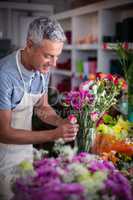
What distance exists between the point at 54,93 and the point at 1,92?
2306mm

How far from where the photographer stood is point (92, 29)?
209 inches

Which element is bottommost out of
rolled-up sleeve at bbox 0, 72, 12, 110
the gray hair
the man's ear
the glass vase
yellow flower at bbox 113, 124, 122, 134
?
yellow flower at bbox 113, 124, 122, 134

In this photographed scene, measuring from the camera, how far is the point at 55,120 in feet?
6.51

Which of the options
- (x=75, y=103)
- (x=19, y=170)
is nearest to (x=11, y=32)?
(x=75, y=103)

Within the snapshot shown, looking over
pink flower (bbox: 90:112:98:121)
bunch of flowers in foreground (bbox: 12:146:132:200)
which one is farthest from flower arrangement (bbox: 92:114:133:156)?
bunch of flowers in foreground (bbox: 12:146:132:200)

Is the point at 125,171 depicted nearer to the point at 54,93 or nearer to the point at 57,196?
the point at 57,196

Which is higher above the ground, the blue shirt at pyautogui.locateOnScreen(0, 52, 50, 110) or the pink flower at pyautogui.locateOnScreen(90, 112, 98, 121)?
the blue shirt at pyautogui.locateOnScreen(0, 52, 50, 110)

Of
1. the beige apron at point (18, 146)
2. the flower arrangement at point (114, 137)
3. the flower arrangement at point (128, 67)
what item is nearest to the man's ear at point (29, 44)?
the beige apron at point (18, 146)

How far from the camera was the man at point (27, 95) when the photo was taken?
168 centimetres

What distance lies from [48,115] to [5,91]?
357mm

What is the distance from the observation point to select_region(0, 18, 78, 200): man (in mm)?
1680

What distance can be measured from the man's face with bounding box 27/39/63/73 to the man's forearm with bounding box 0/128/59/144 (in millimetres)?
345

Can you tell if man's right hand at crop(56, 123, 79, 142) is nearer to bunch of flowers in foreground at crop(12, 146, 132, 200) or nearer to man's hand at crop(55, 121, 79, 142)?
man's hand at crop(55, 121, 79, 142)

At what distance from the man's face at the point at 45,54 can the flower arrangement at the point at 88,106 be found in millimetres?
307
